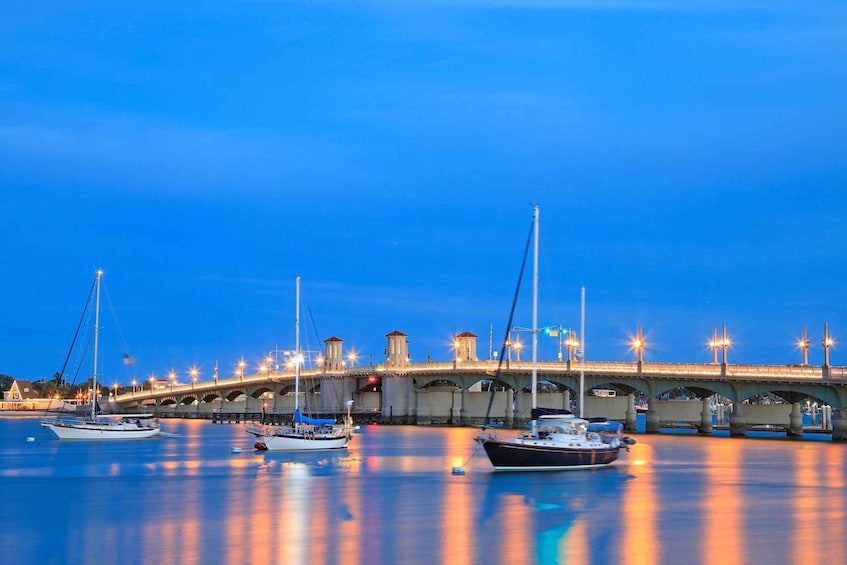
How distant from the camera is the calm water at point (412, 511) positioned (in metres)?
34.2

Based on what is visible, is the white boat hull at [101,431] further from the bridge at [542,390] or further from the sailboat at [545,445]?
the sailboat at [545,445]

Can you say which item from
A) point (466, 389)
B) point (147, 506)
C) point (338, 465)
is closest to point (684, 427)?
point (466, 389)

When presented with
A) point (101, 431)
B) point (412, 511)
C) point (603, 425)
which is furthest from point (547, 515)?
point (101, 431)

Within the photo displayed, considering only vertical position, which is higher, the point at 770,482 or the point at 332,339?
the point at 332,339

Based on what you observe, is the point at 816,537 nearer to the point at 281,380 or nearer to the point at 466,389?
the point at 466,389

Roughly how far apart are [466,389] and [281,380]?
3402 centimetres

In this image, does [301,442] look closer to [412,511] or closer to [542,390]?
[412,511]

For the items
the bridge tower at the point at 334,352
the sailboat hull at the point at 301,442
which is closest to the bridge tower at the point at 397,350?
the bridge tower at the point at 334,352

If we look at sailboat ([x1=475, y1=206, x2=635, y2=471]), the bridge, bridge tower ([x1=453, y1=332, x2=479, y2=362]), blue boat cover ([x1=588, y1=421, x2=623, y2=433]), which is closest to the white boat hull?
the bridge

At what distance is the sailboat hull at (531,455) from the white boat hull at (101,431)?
54333 millimetres

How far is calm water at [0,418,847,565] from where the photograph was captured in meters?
34.2

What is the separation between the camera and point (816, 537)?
3772 cm

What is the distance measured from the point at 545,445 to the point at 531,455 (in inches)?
35.3

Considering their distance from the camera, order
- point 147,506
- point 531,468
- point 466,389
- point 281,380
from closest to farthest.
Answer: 1. point 147,506
2. point 531,468
3. point 466,389
4. point 281,380
